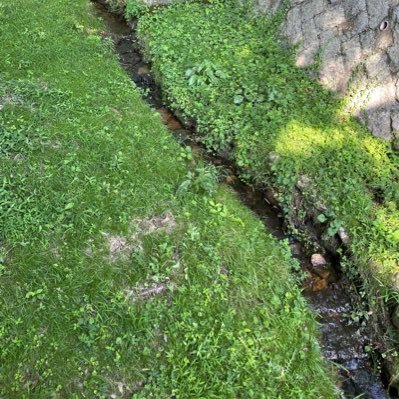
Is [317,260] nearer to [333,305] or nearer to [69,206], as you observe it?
[333,305]

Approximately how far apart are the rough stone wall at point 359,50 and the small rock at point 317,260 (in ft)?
7.74

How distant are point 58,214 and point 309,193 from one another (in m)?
3.68

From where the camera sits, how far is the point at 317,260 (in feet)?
22.7

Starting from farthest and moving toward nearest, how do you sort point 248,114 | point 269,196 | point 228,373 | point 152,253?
point 248,114 < point 269,196 < point 152,253 < point 228,373

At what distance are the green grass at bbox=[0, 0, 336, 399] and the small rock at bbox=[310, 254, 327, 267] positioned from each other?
51cm

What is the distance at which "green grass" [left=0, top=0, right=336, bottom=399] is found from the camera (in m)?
5.23

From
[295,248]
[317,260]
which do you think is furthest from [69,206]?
[317,260]

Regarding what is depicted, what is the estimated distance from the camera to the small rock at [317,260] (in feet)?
22.5

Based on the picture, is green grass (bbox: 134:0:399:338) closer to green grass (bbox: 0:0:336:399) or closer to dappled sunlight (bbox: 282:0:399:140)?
dappled sunlight (bbox: 282:0:399:140)

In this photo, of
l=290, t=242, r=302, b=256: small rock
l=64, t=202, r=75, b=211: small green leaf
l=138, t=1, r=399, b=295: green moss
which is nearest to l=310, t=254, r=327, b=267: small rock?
l=290, t=242, r=302, b=256: small rock

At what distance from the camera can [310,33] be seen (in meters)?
9.06

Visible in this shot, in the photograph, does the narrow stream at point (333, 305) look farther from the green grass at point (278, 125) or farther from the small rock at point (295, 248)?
the green grass at point (278, 125)

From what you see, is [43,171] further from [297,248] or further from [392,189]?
[392,189]

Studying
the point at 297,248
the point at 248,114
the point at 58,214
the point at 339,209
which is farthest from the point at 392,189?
the point at 58,214
